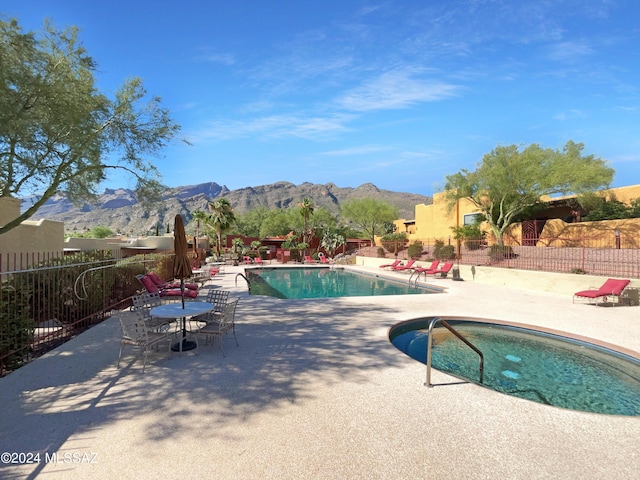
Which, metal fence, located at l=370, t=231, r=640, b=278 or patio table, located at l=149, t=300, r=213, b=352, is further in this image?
metal fence, located at l=370, t=231, r=640, b=278

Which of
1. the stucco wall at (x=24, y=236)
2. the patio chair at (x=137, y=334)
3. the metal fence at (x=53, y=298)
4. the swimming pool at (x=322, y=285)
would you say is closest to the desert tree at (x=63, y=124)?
the metal fence at (x=53, y=298)

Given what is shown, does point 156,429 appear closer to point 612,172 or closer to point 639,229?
point 639,229

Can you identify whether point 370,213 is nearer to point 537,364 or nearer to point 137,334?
point 537,364

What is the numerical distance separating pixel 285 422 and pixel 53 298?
559 centimetres

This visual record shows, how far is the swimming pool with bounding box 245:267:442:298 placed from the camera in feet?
49.3

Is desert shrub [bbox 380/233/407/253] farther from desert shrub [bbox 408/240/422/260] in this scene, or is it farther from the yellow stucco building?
desert shrub [bbox 408/240/422/260]

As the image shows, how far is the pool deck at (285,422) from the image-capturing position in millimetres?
2643

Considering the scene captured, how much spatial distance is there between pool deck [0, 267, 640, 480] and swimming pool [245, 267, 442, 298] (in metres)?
9.29

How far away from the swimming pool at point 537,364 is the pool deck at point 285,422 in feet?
2.57

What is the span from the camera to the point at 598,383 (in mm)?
5113

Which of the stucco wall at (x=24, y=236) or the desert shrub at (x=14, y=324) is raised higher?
the stucco wall at (x=24, y=236)

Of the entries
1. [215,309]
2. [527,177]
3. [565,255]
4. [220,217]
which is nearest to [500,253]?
[565,255]

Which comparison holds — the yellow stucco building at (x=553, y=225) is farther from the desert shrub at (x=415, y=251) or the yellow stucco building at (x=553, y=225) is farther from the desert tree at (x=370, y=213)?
the desert tree at (x=370, y=213)

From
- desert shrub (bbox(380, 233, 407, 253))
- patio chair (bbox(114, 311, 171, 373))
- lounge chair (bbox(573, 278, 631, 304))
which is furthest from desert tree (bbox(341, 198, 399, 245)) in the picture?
patio chair (bbox(114, 311, 171, 373))
